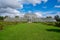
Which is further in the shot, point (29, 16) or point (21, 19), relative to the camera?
point (29, 16)

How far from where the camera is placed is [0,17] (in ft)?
434

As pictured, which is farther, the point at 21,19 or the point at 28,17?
the point at 28,17

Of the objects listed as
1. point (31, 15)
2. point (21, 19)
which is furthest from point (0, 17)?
point (31, 15)

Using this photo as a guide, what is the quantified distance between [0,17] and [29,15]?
29646 mm

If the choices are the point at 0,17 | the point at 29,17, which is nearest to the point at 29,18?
the point at 29,17

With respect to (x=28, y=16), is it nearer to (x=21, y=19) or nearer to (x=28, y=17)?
(x=28, y=17)

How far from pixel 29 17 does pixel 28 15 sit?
14.3 feet

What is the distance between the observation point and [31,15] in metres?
138

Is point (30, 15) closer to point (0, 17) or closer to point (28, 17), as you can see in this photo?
point (28, 17)

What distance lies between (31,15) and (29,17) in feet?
18.1

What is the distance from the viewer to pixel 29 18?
13112 cm

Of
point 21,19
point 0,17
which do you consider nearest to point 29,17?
point 21,19

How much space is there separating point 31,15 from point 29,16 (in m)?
3.44

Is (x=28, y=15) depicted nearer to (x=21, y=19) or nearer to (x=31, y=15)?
(x=31, y=15)
